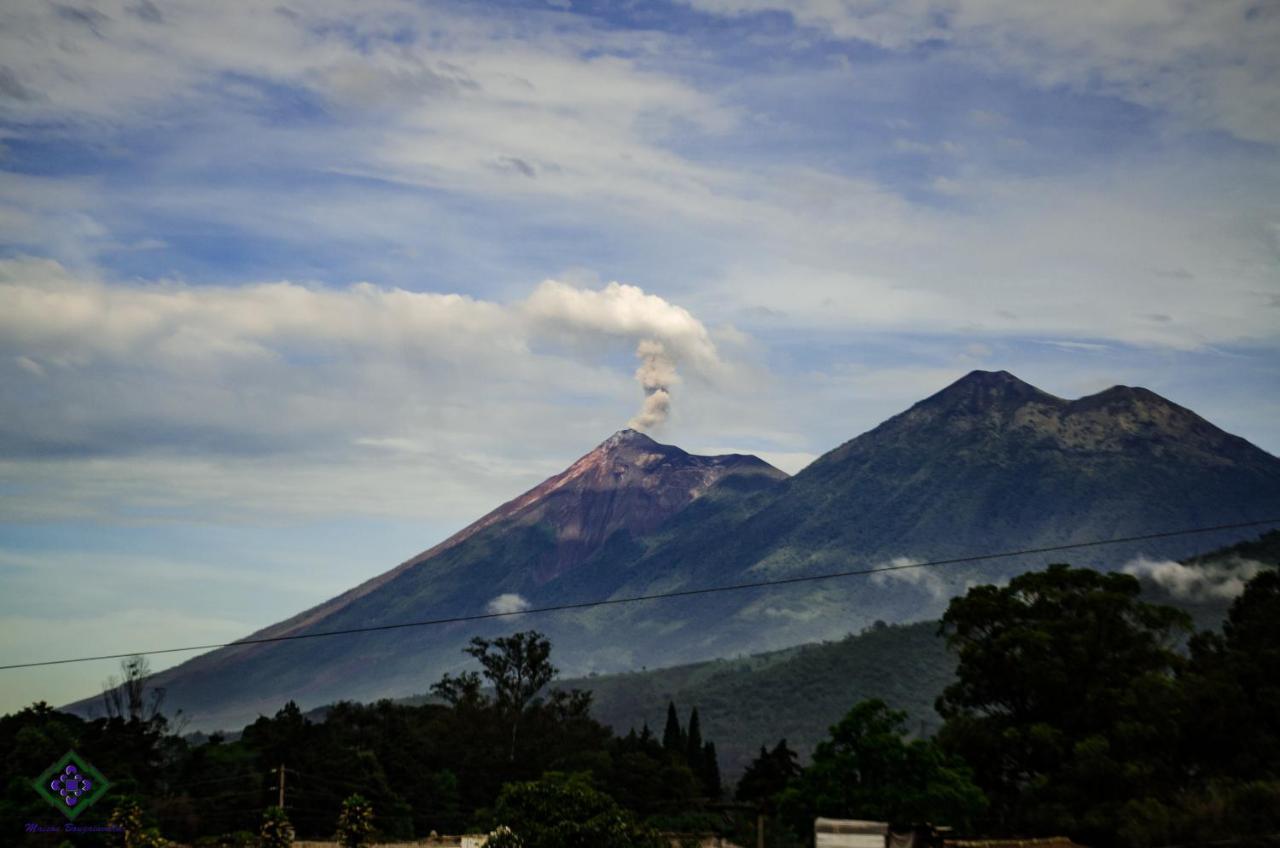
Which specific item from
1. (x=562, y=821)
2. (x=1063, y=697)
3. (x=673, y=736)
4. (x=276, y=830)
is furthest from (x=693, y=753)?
(x=562, y=821)

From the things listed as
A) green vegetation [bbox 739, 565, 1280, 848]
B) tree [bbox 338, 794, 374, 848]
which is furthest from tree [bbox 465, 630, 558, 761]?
tree [bbox 338, 794, 374, 848]

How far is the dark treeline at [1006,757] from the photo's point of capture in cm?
5297

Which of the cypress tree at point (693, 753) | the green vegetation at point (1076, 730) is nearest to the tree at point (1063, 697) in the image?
the green vegetation at point (1076, 730)

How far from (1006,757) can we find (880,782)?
9.93m

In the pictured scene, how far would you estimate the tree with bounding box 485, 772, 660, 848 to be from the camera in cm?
4825

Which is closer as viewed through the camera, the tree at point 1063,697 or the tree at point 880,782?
the tree at point 880,782

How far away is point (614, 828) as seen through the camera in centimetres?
4859

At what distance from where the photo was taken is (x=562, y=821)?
160ft

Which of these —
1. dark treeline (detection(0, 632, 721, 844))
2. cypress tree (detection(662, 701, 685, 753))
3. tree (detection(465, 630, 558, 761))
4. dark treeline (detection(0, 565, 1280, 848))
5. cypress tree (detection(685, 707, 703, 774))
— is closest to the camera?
dark treeline (detection(0, 565, 1280, 848))

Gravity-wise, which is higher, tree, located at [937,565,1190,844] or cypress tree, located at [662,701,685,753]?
tree, located at [937,565,1190,844]

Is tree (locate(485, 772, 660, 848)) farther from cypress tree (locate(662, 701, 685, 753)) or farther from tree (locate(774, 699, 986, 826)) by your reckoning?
cypress tree (locate(662, 701, 685, 753))

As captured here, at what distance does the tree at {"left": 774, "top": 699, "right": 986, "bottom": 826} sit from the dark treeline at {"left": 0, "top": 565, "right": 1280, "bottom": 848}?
0.29 ft

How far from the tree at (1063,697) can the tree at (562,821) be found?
2280cm

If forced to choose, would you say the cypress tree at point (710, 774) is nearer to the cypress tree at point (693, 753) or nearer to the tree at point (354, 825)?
the cypress tree at point (693, 753)
